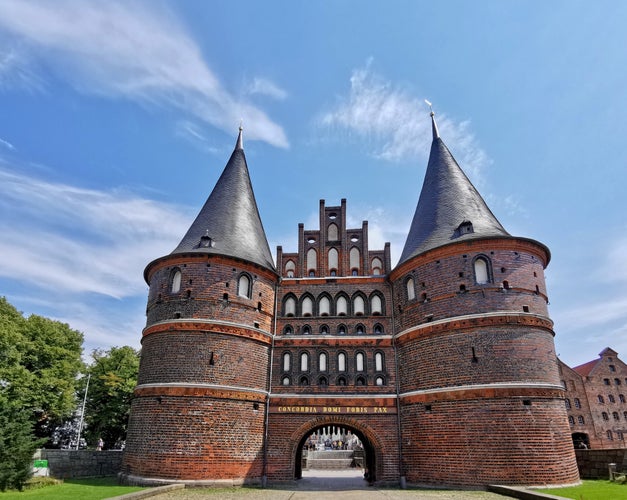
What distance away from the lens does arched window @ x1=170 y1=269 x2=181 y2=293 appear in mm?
18600

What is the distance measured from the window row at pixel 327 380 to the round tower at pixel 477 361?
96 cm

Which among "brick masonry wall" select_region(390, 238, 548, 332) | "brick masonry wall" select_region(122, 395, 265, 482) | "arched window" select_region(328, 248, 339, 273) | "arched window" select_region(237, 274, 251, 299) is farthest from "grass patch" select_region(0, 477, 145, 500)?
"brick masonry wall" select_region(390, 238, 548, 332)

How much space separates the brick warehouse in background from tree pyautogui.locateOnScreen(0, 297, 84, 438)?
42.0 feet

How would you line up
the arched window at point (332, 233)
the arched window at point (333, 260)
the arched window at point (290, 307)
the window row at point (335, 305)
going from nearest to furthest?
1. the window row at point (335, 305)
2. the arched window at point (290, 307)
3. the arched window at point (333, 260)
4. the arched window at point (332, 233)

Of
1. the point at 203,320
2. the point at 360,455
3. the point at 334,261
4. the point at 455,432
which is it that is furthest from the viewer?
the point at 360,455

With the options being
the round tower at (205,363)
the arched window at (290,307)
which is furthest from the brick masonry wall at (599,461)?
the arched window at (290,307)

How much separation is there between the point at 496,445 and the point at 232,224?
1418 cm

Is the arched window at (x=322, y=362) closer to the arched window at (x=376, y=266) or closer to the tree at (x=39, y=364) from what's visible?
the arched window at (x=376, y=266)

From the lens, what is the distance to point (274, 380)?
62.8ft

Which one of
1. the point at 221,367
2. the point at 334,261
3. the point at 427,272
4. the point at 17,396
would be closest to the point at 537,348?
the point at 427,272

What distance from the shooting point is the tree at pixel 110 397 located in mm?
32719

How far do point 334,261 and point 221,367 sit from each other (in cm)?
762

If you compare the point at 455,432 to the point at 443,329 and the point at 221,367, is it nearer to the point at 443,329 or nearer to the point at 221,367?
the point at 443,329

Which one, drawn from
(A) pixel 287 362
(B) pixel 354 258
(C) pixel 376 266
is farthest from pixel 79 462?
(C) pixel 376 266
